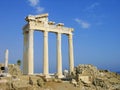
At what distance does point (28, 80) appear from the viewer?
32844 millimetres

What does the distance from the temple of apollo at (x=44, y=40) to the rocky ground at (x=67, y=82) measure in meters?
3.93

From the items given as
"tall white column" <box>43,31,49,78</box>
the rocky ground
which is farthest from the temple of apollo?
the rocky ground

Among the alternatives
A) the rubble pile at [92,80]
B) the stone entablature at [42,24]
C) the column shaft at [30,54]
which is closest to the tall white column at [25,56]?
the stone entablature at [42,24]

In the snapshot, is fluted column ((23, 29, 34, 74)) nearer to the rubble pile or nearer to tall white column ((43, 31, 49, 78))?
tall white column ((43, 31, 49, 78))

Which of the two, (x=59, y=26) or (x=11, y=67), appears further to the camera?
(x=59, y=26)

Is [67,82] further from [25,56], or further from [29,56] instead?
[25,56]

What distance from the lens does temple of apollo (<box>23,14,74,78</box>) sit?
150ft

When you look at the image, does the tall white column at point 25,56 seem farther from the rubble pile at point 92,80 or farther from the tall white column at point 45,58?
the rubble pile at point 92,80

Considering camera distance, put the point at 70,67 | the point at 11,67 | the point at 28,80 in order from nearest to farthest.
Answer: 1. the point at 28,80
2. the point at 11,67
3. the point at 70,67

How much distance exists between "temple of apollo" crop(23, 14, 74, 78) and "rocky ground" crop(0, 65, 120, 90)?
393 cm

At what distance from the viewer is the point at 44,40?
158 ft

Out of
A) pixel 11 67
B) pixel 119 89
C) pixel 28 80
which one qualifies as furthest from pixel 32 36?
pixel 119 89

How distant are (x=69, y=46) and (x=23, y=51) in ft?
35.2

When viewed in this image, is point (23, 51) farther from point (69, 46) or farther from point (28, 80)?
point (28, 80)
